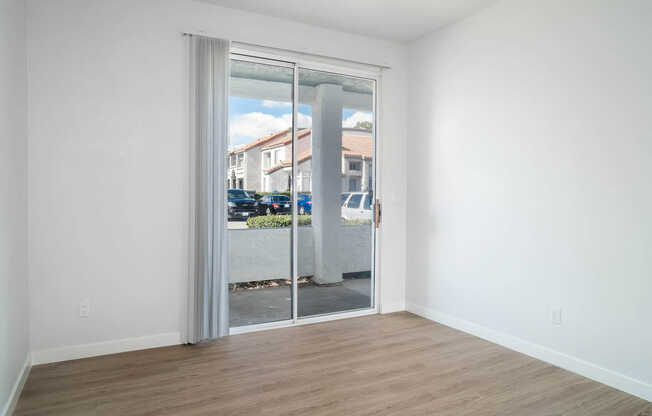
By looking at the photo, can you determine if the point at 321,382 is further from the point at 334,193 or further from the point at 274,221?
the point at 334,193

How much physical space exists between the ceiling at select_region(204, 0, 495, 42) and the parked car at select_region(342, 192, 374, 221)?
1674 millimetres

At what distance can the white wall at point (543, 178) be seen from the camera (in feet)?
8.43

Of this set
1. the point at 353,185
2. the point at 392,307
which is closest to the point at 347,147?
the point at 353,185

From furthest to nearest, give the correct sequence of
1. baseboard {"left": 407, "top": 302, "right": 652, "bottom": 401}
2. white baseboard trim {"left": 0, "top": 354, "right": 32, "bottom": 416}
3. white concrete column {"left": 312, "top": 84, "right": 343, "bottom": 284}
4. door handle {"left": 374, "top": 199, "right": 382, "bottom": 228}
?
1. door handle {"left": 374, "top": 199, "right": 382, "bottom": 228}
2. white concrete column {"left": 312, "top": 84, "right": 343, "bottom": 284}
3. baseboard {"left": 407, "top": 302, "right": 652, "bottom": 401}
4. white baseboard trim {"left": 0, "top": 354, "right": 32, "bottom": 416}

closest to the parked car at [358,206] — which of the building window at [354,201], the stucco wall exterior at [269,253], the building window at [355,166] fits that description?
the building window at [354,201]

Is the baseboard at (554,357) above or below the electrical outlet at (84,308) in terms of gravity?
below

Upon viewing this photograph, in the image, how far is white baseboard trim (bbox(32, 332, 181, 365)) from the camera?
2974 millimetres

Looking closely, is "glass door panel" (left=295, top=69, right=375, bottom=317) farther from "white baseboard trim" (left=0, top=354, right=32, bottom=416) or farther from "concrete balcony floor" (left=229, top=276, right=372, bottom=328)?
"white baseboard trim" (left=0, top=354, right=32, bottom=416)

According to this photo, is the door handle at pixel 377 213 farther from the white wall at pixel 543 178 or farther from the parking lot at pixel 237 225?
the parking lot at pixel 237 225

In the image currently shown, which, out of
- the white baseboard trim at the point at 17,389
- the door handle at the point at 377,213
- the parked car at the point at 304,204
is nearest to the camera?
the white baseboard trim at the point at 17,389

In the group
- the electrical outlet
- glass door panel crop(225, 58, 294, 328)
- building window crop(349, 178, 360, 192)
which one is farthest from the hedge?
the electrical outlet

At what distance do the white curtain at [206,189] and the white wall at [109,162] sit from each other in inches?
4.1

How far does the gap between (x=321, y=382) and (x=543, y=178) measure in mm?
2229

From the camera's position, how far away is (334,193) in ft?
13.7
